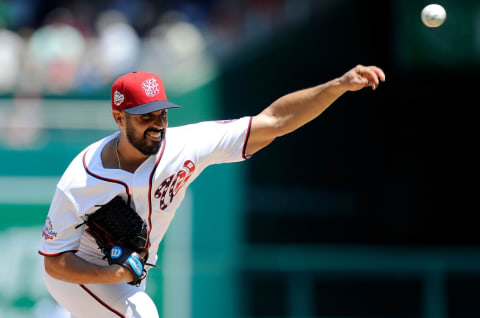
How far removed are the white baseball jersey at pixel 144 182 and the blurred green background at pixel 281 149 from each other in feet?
15.6

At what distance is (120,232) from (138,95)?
2.53ft

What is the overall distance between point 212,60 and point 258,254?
2483 millimetres

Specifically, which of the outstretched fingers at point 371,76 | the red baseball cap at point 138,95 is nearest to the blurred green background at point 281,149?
the red baseball cap at point 138,95

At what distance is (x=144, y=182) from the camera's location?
494 cm

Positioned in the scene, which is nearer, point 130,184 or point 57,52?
point 130,184

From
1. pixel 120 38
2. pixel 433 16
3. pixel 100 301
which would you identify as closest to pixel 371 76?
pixel 433 16

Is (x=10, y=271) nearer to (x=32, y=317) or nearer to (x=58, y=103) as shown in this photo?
(x=32, y=317)

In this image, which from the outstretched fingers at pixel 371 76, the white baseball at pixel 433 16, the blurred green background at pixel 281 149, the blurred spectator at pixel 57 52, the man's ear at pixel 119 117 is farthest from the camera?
the blurred spectator at pixel 57 52

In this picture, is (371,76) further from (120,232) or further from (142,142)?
(120,232)

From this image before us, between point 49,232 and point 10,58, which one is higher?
point 10,58

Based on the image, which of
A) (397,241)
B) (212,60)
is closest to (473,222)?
(397,241)

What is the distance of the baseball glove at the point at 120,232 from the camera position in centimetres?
484

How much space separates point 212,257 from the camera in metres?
10.2

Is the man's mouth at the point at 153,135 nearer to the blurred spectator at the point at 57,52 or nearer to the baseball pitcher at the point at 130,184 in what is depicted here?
the baseball pitcher at the point at 130,184
